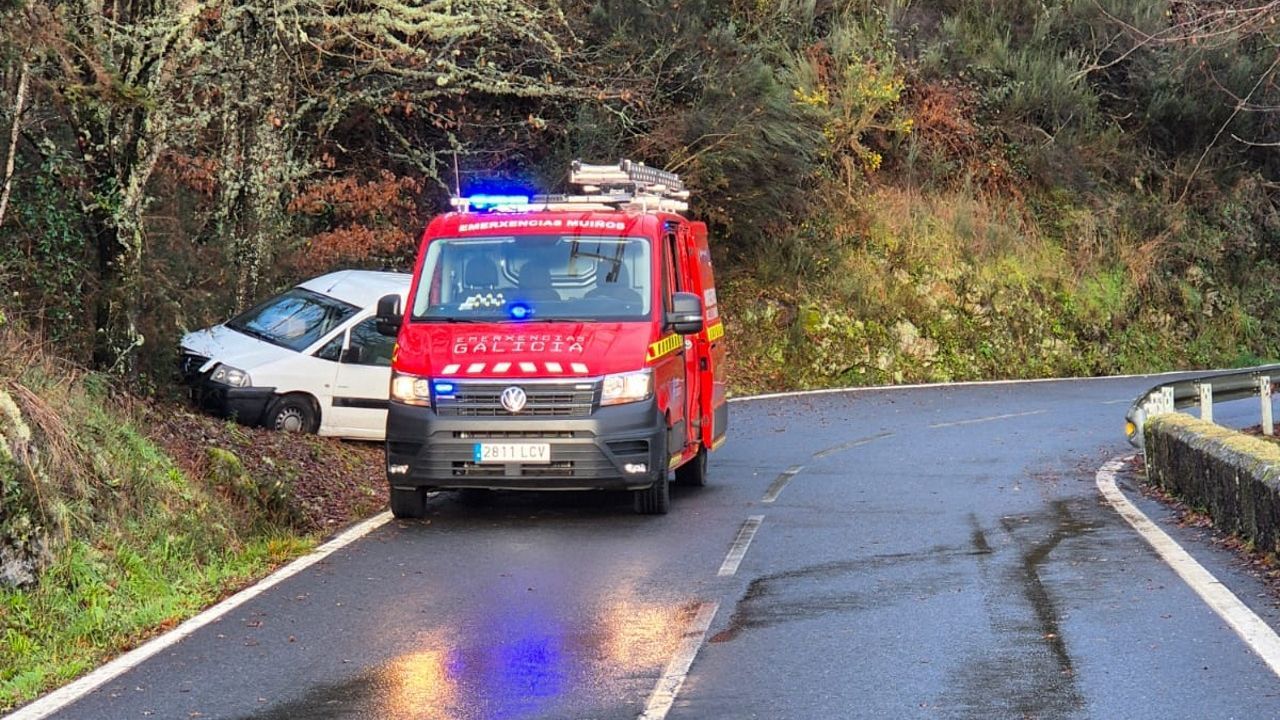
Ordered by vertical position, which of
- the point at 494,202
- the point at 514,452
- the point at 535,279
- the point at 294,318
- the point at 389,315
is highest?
the point at 494,202

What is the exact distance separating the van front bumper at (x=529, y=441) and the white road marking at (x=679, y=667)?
3.01 metres

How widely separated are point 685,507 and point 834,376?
17.9 metres

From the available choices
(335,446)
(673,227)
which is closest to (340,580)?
(673,227)

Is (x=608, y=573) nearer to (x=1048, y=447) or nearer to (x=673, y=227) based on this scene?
(x=673, y=227)

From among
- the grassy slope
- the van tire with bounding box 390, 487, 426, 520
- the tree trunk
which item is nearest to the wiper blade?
the grassy slope

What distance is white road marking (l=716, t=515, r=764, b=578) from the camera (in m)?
10.4

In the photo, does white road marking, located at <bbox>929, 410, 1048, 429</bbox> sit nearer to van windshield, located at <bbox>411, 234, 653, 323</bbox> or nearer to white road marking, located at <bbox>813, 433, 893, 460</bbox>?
white road marking, located at <bbox>813, 433, 893, 460</bbox>

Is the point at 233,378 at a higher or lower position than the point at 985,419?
higher

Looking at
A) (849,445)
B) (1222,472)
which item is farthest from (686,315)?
(849,445)

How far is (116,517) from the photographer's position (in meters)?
10.0

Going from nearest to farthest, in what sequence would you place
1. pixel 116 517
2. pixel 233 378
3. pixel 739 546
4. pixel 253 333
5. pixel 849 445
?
pixel 116 517 < pixel 739 546 < pixel 233 378 < pixel 253 333 < pixel 849 445

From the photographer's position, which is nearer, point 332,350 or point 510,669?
point 510,669

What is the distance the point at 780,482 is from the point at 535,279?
3549 millimetres

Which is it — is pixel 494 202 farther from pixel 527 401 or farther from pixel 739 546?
pixel 739 546
